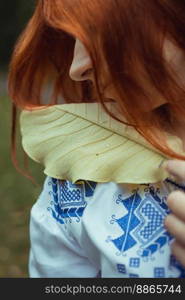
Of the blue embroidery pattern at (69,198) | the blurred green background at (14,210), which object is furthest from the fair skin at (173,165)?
the blurred green background at (14,210)

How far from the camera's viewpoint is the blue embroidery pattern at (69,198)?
901 millimetres

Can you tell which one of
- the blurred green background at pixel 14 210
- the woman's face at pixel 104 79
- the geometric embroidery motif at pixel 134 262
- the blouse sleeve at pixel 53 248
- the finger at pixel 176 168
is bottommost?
the blurred green background at pixel 14 210

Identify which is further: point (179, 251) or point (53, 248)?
point (53, 248)

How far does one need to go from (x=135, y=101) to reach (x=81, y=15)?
130mm

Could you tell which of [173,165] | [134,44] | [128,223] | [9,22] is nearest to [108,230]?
[128,223]

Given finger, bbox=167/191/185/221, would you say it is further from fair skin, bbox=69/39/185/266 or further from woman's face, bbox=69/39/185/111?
woman's face, bbox=69/39/185/111

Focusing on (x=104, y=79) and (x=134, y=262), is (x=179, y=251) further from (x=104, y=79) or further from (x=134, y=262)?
(x=104, y=79)

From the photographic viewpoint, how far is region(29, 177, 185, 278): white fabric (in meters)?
0.83

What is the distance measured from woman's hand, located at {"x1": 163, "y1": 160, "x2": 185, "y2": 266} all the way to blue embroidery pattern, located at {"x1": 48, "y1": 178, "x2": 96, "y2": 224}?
0.14 metres

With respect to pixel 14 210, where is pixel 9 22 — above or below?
above

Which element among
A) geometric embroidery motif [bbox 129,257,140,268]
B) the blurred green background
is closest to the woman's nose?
geometric embroidery motif [bbox 129,257,140,268]

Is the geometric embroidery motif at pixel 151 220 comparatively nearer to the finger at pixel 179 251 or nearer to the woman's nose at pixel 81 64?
the finger at pixel 179 251

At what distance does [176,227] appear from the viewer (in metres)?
0.79

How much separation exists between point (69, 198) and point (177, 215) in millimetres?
185
